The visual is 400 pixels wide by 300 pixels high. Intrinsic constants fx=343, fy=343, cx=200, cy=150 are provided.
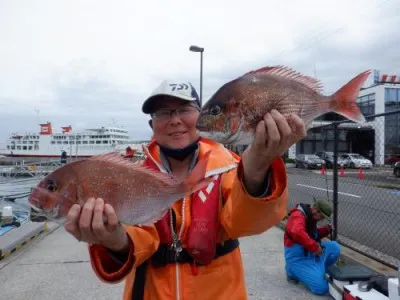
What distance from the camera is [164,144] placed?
2104 mm

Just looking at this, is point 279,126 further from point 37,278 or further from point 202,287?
point 37,278

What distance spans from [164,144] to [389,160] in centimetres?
483

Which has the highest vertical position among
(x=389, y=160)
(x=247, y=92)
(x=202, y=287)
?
(x=247, y=92)

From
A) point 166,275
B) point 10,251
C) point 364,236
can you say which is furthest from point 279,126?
point 364,236

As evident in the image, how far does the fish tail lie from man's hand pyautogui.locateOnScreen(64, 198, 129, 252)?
1.25 feet

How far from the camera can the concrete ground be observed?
416 cm

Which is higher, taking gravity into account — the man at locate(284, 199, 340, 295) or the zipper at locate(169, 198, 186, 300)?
the zipper at locate(169, 198, 186, 300)

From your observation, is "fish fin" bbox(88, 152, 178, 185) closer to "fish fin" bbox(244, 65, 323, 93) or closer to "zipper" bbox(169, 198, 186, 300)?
"zipper" bbox(169, 198, 186, 300)

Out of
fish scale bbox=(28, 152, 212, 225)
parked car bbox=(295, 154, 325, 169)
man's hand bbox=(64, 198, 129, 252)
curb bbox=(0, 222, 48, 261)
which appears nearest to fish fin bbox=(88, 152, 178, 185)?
fish scale bbox=(28, 152, 212, 225)

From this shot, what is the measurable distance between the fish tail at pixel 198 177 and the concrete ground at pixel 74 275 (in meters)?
2.95

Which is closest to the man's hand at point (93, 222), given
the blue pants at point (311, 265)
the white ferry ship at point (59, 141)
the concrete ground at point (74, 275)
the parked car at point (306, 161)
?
the concrete ground at point (74, 275)

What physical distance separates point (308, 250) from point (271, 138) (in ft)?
12.0

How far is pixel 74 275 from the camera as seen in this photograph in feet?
15.5

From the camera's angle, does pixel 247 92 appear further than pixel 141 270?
No
